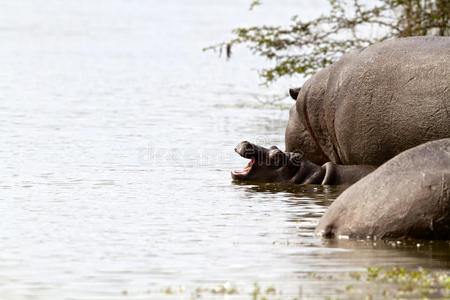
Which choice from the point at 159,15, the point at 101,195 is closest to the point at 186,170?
the point at 101,195

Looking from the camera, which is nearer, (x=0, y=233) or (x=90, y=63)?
(x=0, y=233)

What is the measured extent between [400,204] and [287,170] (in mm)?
3839

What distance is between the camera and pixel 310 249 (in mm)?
8539

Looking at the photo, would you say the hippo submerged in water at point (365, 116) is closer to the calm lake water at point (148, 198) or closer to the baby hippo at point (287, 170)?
the baby hippo at point (287, 170)

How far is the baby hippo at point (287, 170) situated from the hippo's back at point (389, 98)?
0.22 meters

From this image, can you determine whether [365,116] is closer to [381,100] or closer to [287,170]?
[381,100]

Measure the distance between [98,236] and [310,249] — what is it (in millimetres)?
1690

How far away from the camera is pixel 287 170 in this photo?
492 inches

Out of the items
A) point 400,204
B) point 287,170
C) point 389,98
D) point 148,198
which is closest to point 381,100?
point 389,98

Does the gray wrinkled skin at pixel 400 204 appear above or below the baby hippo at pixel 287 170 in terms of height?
above

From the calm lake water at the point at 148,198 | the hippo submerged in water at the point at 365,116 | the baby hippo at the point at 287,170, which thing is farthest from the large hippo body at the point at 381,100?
the calm lake water at the point at 148,198

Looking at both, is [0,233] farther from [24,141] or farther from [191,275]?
[24,141]

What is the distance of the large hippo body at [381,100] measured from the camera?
37.4ft

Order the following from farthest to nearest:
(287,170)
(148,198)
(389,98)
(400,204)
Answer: (287,170) < (389,98) < (148,198) < (400,204)
